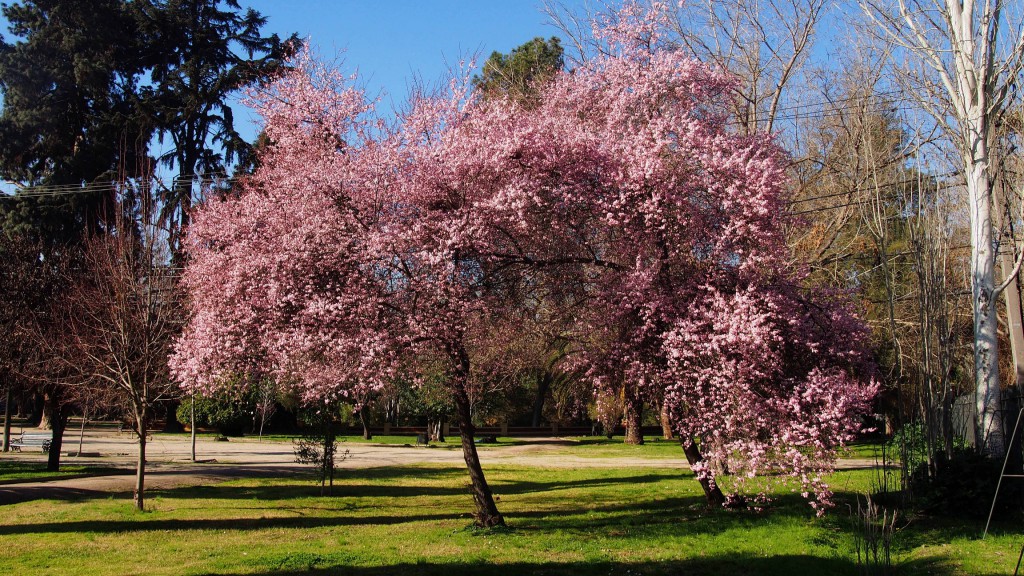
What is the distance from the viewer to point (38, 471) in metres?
18.2

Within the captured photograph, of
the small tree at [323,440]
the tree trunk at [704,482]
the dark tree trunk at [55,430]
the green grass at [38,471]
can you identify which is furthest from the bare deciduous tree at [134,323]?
the tree trunk at [704,482]

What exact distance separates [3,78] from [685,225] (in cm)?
2979

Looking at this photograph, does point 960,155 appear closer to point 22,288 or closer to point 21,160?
point 22,288

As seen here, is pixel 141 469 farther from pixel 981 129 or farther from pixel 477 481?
pixel 981 129

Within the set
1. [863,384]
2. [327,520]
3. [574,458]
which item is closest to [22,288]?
[327,520]

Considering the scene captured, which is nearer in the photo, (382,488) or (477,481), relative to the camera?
(477,481)

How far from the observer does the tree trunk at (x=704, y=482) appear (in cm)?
1036

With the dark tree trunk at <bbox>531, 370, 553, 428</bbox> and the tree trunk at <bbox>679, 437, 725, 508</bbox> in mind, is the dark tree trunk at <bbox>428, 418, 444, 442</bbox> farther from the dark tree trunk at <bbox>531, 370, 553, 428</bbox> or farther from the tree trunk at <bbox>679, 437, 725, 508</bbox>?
the tree trunk at <bbox>679, 437, 725, 508</bbox>

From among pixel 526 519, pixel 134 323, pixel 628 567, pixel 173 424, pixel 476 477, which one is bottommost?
pixel 173 424

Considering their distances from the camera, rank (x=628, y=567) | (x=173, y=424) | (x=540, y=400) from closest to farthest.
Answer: (x=628, y=567), (x=540, y=400), (x=173, y=424)

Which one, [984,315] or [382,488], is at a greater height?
[984,315]

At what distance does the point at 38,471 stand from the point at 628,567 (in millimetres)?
16460

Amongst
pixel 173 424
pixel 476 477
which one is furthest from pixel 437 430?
pixel 476 477

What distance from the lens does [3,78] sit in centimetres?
2847
